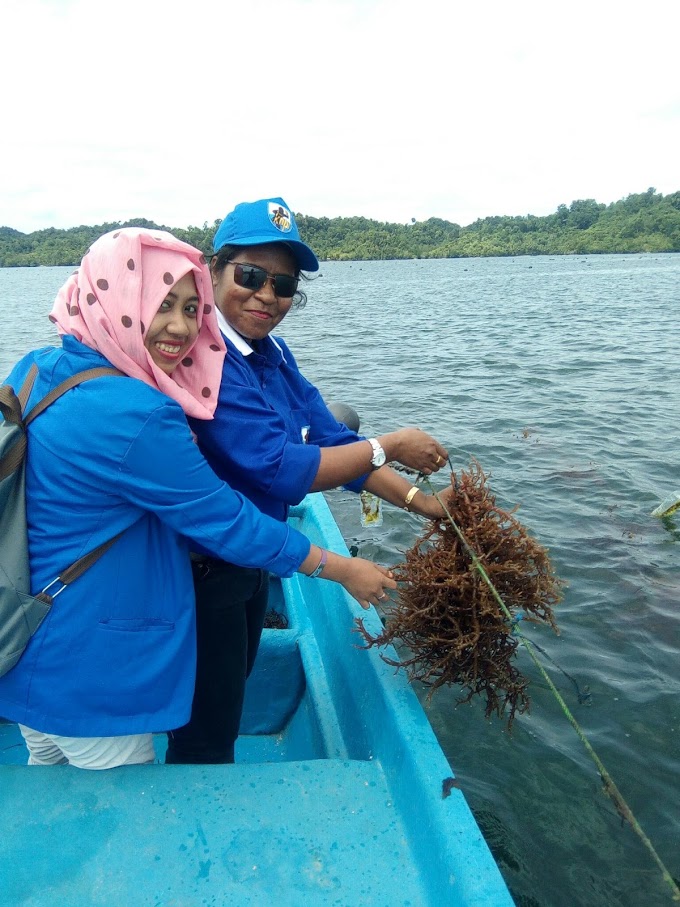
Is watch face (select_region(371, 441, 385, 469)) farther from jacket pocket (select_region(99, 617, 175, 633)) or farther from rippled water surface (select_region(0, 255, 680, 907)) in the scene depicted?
jacket pocket (select_region(99, 617, 175, 633))

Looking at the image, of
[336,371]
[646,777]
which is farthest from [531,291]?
[646,777]

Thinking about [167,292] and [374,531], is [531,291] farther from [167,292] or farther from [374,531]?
[167,292]

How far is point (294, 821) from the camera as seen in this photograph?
2150 mm

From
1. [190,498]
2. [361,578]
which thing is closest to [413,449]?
[361,578]

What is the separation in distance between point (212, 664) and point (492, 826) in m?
2.09

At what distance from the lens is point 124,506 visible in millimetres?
1853

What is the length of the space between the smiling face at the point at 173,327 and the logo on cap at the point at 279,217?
0.54m

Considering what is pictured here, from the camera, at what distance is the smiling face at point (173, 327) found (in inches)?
75.5

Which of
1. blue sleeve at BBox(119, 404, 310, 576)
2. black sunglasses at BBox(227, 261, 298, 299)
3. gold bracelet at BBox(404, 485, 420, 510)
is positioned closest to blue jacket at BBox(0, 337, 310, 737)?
blue sleeve at BBox(119, 404, 310, 576)

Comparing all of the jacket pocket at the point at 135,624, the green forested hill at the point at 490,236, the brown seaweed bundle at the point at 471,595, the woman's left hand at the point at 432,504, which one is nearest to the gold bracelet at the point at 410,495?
the woman's left hand at the point at 432,504

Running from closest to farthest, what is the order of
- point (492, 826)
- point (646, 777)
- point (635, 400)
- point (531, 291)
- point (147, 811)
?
point (147, 811) < point (492, 826) < point (646, 777) < point (635, 400) < point (531, 291)

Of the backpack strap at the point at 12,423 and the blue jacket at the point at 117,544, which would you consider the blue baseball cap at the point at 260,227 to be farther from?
the backpack strap at the point at 12,423

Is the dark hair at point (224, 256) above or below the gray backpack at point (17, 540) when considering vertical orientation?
above

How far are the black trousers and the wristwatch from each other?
0.64 metres
